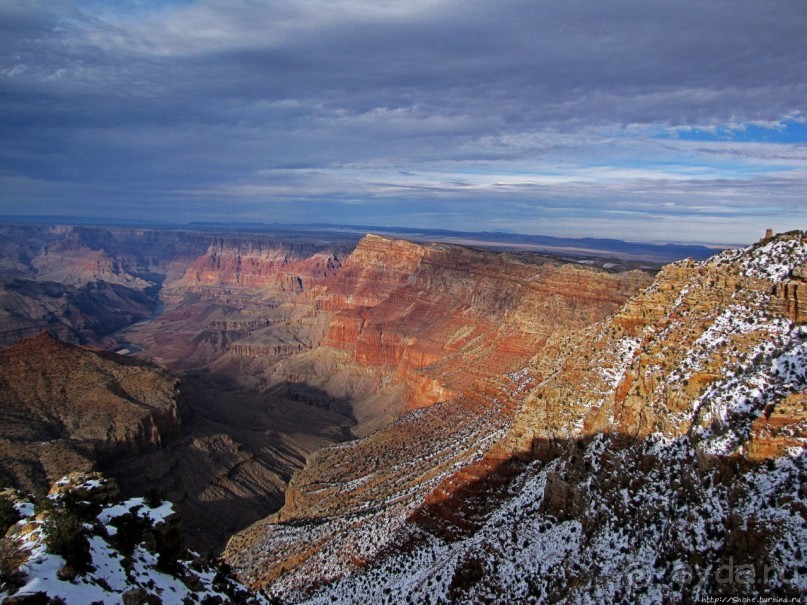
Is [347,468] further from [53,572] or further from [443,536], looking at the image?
[53,572]

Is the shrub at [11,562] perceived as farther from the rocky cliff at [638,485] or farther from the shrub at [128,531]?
the rocky cliff at [638,485]

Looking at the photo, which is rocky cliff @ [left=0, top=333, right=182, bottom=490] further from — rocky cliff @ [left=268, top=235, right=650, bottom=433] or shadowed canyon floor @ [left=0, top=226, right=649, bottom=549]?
rocky cliff @ [left=268, top=235, right=650, bottom=433]

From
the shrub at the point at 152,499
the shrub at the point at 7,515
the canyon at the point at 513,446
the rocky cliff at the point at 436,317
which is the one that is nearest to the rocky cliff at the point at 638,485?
the canyon at the point at 513,446

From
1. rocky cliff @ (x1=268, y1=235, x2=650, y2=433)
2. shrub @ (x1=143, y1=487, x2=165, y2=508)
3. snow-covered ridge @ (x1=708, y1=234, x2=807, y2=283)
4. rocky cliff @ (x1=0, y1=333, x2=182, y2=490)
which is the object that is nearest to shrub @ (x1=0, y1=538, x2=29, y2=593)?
shrub @ (x1=143, y1=487, x2=165, y2=508)

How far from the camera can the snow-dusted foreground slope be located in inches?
588

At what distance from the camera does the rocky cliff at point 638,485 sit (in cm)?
1686

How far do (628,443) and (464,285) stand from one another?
79444 millimetres

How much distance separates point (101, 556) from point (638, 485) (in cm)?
1755

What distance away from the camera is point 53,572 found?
49.8 ft

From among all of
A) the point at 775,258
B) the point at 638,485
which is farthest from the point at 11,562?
the point at 775,258

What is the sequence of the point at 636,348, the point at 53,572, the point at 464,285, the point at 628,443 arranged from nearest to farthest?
the point at 53,572 → the point at 628,443 → the point at 636,348 → the point at 464,285

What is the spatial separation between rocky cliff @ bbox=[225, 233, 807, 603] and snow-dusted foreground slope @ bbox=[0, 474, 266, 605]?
995 centimetres

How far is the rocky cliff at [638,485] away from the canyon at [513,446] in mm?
85

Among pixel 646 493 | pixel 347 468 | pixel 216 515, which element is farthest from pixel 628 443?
pixel 216 515
